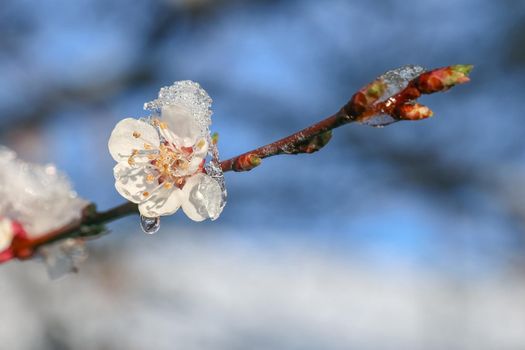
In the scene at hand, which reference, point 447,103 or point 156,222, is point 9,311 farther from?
point 156,222

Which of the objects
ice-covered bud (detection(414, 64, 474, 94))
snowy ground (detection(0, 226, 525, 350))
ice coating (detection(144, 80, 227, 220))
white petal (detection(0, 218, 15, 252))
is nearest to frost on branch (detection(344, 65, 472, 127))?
ice-covered bud (detection(414, 64, 474, 94))

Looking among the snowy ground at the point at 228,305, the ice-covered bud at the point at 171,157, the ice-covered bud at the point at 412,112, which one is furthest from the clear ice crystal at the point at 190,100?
the snowy ground at the point at 228,305

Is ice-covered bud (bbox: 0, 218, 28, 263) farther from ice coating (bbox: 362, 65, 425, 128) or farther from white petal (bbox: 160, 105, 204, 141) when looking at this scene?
ice coating (bbox: 362, 65, 425, 128)

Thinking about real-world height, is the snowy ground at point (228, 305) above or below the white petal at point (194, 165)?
above

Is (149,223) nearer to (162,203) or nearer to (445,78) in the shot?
(162,203)

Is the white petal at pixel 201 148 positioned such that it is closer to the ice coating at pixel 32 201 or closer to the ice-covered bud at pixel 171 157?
the ice-covered bud at pixel 171 157

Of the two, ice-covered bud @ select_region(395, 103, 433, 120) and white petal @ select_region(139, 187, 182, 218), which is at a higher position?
ice-covered bud @ select_region(395, 103, 433, 120)

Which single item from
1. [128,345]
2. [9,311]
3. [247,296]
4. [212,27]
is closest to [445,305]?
[247,296]
